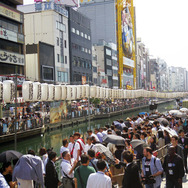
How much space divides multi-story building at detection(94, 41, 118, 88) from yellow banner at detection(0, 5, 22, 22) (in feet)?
126

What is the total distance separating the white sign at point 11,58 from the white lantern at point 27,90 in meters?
21.0

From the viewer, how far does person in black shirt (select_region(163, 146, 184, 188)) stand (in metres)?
7.38

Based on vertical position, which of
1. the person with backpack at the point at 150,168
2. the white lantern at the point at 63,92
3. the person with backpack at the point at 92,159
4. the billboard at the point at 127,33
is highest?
the billboard at the point at 127,33

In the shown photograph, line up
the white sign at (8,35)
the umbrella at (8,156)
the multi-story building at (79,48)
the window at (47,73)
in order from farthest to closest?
the multi-story building at (79,48)
the window at (47,73)
the white sign at (8,35)
the umbrella at (8,156)

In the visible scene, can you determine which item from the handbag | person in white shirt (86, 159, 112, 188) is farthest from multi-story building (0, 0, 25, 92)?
person in white shirt (86, 159, 112, 188)

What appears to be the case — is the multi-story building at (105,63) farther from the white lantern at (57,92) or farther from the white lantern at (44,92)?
the white lantern at (44,92)

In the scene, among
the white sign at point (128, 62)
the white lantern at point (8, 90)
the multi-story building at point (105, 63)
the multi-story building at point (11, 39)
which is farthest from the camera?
the white sign at point (128, 62)

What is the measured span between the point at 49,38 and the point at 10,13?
15.6 metres

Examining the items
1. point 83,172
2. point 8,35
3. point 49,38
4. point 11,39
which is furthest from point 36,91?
point 49,38

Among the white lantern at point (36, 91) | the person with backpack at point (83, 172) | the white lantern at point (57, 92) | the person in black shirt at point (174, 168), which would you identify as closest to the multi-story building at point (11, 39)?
the white lantern at point (57, 92)

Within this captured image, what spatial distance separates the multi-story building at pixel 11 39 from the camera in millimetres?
42531

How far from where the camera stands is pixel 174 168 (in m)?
7.42

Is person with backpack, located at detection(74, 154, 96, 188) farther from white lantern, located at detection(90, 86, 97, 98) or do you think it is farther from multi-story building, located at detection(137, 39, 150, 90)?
multi-story building, located at detection(137, 39, 150, 90)

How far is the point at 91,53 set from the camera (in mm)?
Answer: 77812
